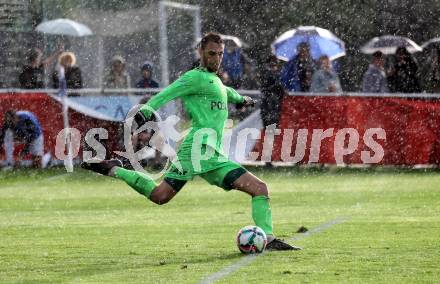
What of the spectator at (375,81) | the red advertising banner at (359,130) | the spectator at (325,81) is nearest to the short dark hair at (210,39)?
the red advertising banner at (359,130)

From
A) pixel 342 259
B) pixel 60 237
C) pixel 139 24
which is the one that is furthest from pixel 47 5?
pixel 342 259

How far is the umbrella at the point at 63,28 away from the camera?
92.6ft

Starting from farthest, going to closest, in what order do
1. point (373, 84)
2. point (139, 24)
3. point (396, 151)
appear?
point (139, 24) → point (373, 84) → point (396, 151)

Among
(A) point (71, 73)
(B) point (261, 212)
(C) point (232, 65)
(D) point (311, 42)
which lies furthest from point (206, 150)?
(D) point (311, 42)

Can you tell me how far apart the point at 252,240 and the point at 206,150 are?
0.91 metres

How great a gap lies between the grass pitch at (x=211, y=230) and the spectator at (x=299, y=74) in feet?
7.86

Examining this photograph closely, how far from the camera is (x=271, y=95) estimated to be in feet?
67.9

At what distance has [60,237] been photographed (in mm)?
11789

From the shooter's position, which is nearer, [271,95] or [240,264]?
[240,264]

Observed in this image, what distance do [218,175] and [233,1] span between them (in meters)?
27.9

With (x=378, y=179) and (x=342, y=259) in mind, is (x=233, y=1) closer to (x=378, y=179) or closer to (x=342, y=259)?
(x=378, y=179)

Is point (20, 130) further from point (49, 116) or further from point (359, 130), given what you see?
point (359, 130)

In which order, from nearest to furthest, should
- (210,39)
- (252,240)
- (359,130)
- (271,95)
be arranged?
(252,240) → (210,39) → (359,130) → (271,95)

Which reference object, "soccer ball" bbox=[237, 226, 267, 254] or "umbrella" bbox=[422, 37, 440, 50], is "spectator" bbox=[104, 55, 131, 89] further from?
"soccer ball" bbox=[237, 226, 267, 254]
